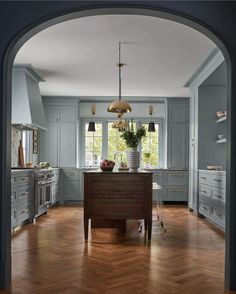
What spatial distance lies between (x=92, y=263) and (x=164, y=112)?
6.61 metres

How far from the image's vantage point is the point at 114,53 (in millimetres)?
5688

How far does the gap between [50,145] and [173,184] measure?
10.4 feet

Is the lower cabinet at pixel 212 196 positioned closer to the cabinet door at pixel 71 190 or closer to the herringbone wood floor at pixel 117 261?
the herringbone wood floor at pixel 117 261

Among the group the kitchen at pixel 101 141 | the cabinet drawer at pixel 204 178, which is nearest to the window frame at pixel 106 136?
the kitchen at pixel 101 141

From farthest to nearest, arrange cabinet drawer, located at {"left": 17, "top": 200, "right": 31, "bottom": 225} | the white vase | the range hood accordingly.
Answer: the range hood, cabinet drawer, located at {"left": 17, "top": 200, "right": 31, "bottom": 225}, the white vase

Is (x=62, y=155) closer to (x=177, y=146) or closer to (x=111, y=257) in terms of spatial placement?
(x=177, y=146)

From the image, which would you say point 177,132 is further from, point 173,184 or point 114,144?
point 114,144

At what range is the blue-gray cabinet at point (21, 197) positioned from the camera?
5.37 metres

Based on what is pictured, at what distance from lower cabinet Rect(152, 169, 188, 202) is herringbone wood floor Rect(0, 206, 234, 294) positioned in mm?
3340

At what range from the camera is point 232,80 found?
309 cm

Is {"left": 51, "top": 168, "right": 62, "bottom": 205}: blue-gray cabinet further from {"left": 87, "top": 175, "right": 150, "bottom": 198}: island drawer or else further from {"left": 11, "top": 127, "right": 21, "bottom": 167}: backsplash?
{"left": 87, "top": 175, "right": 150, "bottom": 198}: island drawer

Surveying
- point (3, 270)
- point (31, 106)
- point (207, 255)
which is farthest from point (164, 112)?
point (3, 270)

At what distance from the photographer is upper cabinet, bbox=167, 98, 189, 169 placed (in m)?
9.56

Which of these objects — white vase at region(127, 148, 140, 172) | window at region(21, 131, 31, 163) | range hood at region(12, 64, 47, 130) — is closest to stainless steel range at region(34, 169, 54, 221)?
range hood at region(12, 64, 47, 130)
